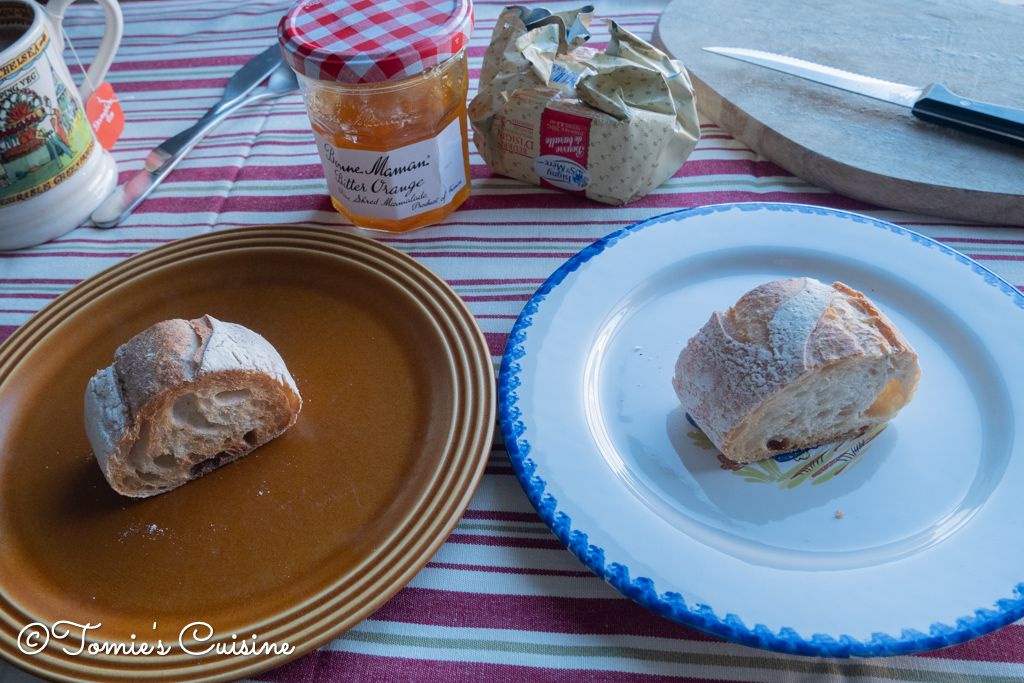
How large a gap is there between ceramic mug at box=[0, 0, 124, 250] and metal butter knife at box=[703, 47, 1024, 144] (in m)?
1.17

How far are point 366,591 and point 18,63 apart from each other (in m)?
0.94

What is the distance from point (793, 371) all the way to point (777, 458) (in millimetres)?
141

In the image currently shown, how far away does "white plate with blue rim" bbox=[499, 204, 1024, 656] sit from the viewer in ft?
2.39

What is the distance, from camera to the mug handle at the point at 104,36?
4.00 ft

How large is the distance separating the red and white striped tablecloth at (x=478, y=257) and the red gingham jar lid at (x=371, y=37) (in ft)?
1.05

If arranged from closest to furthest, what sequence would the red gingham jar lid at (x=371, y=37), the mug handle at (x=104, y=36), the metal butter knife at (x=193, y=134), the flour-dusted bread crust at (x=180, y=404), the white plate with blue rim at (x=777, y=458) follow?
the white plate with blue rim at (x=777, y=458), the flour-dusted bread crust at (x=180, y=404), the red gingham jar lid at (x=371, y=37), the mug handle at (x=104, y=36), the metal butter knife at (x=193, y=134)

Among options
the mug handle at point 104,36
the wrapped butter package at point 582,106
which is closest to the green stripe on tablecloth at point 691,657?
the wrapped butter package at point 582,106

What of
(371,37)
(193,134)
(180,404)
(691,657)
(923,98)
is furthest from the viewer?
(193,134)

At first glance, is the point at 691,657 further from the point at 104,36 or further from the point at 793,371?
the point at 104,36

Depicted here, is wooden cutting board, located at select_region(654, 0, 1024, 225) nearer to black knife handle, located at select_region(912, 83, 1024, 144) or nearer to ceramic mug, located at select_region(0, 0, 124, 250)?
black knife handle, located at select_region(912, 83, 1024, 144)

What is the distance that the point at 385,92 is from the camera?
41.5 inches

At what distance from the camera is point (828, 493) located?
0.84 meters

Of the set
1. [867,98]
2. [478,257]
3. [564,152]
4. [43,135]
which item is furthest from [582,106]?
[43,135]

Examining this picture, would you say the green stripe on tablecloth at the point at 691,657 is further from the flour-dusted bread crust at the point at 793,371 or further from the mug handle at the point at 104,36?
the mug handle at the point at 104,36
